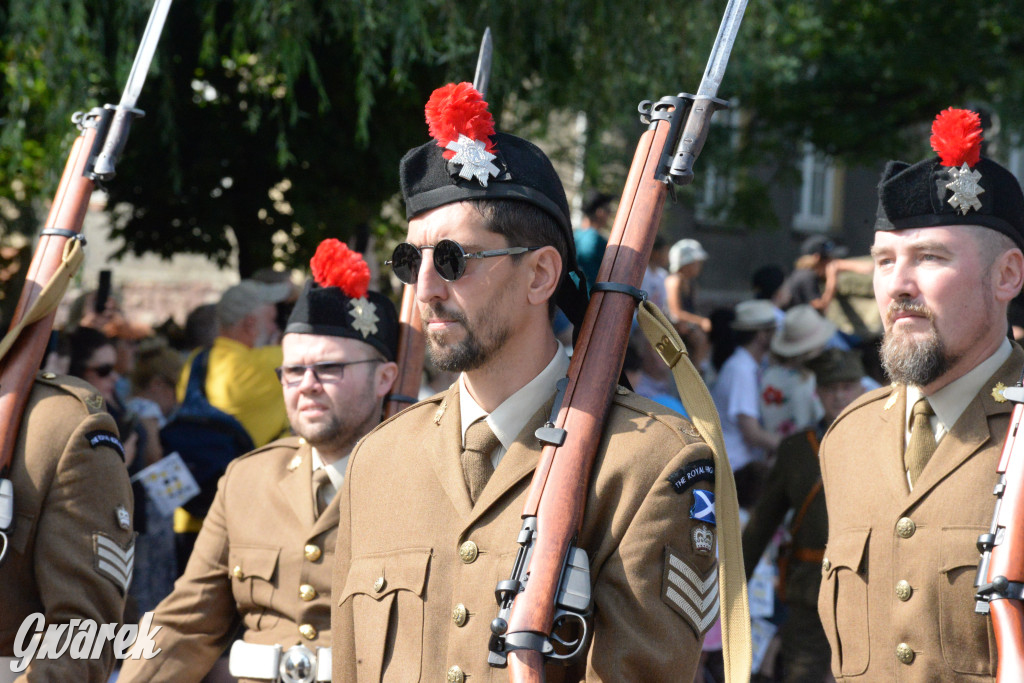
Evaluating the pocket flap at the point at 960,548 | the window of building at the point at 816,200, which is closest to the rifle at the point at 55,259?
the pocket flap at the point at 960,548

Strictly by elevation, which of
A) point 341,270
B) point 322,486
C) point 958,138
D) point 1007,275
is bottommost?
point 322,486

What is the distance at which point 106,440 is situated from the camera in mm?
3734

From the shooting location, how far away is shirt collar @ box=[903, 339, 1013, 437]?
319cm

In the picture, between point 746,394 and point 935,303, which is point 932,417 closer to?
point 935,303

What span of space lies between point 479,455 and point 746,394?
16.9ft

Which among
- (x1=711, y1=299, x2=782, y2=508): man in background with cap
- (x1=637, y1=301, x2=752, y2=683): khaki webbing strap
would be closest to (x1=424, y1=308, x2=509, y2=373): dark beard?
(x1=637, y1=301, x2=752, y2=683): khaki webbing strap

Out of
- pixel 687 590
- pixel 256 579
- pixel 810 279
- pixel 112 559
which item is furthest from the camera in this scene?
pixel 810 279

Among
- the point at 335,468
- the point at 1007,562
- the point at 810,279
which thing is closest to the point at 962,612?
the point at 1007,562

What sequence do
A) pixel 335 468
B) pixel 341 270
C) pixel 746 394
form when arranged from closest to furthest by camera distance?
1. pixel 335 468
2. pixel 341 270
3. pixel 746 394

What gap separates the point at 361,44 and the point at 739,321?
3.30 m

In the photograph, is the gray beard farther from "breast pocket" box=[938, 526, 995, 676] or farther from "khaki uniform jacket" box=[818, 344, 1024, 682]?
"breast pocket" box=[938, 526, 995, 676]

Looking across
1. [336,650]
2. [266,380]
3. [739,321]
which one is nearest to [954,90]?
[739,321]

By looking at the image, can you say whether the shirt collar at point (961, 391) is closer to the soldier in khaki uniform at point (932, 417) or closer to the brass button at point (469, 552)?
the soldier in khaki uniform at point (932, 417)

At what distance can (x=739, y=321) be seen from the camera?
27.9ft
